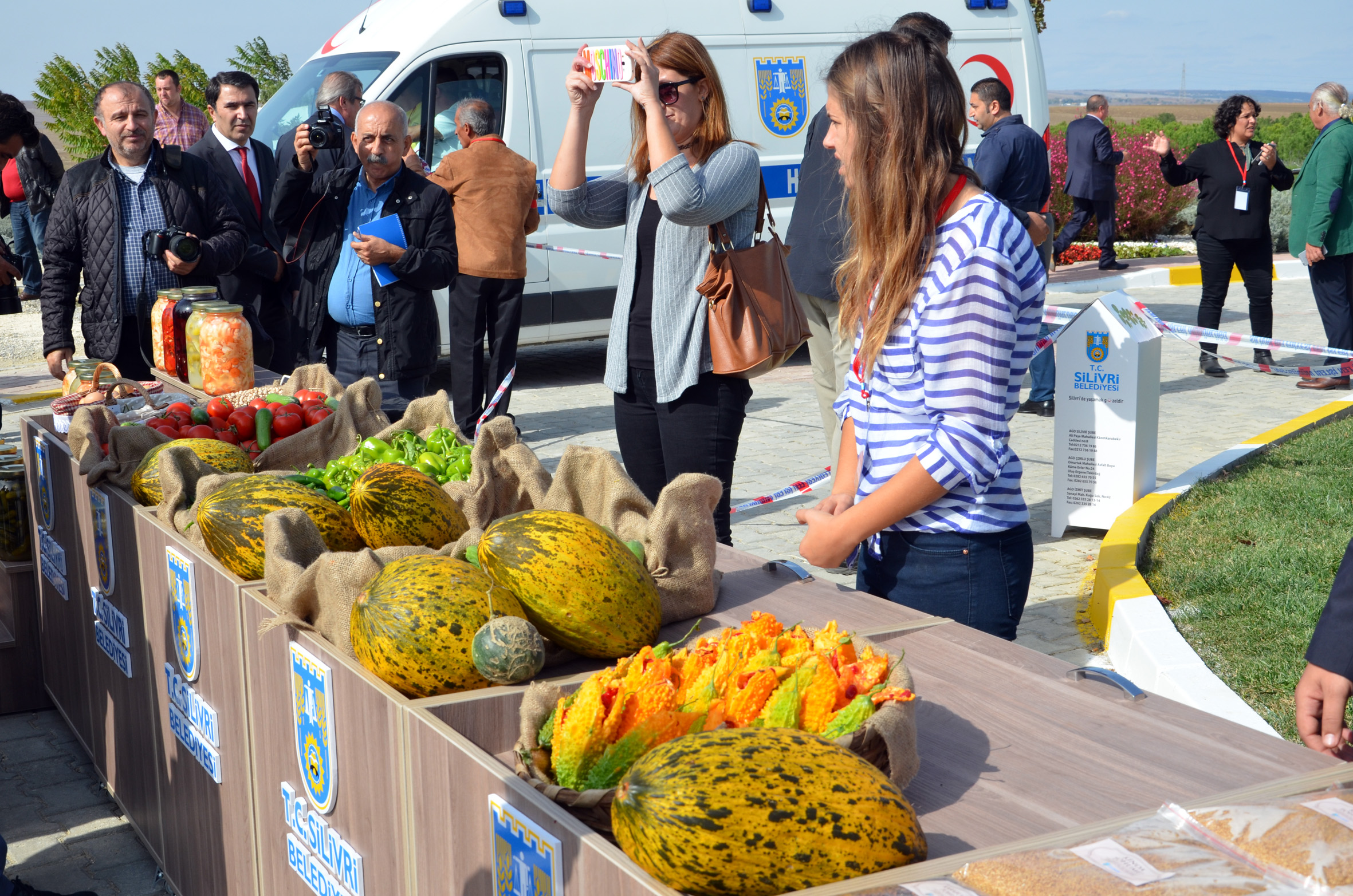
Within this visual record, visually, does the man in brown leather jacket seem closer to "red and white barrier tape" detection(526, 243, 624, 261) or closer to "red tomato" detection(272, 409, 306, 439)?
"red and white barrier tape" detection(526, 243, 624, 261)

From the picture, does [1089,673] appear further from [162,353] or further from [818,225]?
[162,353]

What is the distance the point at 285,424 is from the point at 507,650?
214 centimetres

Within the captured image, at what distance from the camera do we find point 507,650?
1950mm

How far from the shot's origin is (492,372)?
28.2ft

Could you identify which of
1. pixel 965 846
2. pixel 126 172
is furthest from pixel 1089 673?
pixel 126 172

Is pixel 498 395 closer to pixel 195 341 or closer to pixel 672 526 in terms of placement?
pixel 195 341

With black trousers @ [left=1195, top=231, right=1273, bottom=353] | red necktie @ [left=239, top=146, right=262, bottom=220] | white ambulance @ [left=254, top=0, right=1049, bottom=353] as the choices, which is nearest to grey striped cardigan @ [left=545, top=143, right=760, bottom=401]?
red necktie @ [left=239, top=146, right=262, bottom=220]

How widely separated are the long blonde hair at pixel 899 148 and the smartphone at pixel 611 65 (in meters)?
1.20

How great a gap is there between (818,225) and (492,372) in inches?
141

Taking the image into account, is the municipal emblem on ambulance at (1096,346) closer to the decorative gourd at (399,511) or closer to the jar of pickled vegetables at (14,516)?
the decorative gourd at (399,511)

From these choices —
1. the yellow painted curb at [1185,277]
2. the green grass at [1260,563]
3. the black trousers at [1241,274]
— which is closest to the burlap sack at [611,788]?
the green grass at [1260,563]

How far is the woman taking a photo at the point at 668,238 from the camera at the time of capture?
3.61 m

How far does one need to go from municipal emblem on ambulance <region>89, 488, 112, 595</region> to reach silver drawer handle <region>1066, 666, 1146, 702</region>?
9.38ft

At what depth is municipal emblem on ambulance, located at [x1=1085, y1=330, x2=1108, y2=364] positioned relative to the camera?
6129mm
